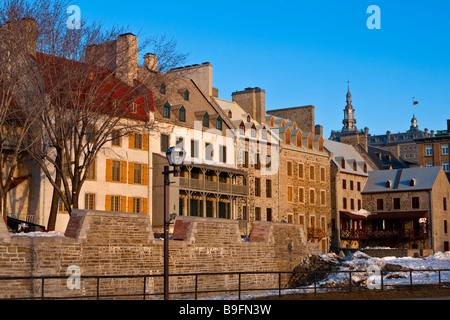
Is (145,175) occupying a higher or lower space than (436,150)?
lower

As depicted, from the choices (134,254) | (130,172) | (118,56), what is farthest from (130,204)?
(134,254)

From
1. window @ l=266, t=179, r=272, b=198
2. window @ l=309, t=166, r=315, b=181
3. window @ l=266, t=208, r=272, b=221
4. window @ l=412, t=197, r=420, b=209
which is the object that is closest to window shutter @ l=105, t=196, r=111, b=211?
window @ l=266, t=208, r=272, b=221

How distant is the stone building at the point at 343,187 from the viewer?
203ft

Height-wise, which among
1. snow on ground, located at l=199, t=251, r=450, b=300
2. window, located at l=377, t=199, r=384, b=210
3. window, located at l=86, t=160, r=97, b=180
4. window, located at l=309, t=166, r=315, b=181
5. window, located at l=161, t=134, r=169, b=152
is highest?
window, located at l=161, t=134, r=169, b=152

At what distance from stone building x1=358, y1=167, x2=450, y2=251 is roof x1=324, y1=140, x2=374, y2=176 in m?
2.11

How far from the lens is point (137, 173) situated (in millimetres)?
42219

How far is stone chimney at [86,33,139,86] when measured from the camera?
105ft

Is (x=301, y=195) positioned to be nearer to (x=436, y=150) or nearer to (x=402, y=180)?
(x=402, y=180)

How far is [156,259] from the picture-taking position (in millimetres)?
28781

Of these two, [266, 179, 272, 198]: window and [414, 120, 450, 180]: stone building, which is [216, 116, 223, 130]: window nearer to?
[266, 179, 272, 198]: window

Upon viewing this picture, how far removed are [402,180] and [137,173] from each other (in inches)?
1340

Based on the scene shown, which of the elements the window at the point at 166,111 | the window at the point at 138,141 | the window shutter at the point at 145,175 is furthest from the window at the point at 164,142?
the window shutter at the point at 145,175
